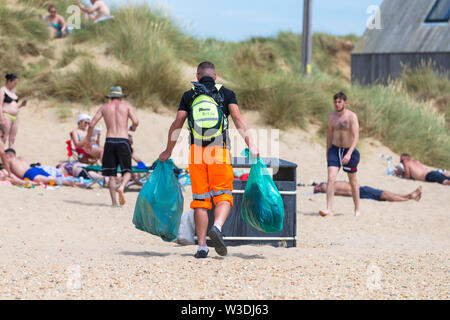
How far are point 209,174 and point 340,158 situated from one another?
151 inches

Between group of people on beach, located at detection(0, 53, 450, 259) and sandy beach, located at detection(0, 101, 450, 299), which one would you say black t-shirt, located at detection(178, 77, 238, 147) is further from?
sandy beach, located at detection(0, 101, 450, 299)

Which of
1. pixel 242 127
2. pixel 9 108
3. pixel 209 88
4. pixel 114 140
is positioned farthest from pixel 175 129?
pixel 9 108

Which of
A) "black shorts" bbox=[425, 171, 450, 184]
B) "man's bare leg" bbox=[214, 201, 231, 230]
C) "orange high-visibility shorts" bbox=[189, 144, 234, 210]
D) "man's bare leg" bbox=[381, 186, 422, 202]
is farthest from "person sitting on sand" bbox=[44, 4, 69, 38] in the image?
"man's bare leg" bbox=[214, 201, 231, 230]

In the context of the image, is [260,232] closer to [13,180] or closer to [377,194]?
[377,194]

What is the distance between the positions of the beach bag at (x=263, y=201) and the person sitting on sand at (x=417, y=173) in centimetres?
787

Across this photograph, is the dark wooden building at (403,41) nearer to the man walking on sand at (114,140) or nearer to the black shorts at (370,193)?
the black shorts at (370,193)

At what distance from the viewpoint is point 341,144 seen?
891cm

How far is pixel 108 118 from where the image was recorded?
29.3 ft

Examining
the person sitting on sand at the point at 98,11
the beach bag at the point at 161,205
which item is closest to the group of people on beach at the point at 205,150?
the beach bag at the point at 161,205

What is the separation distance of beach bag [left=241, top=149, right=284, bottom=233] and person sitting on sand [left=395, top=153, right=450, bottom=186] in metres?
7.87
